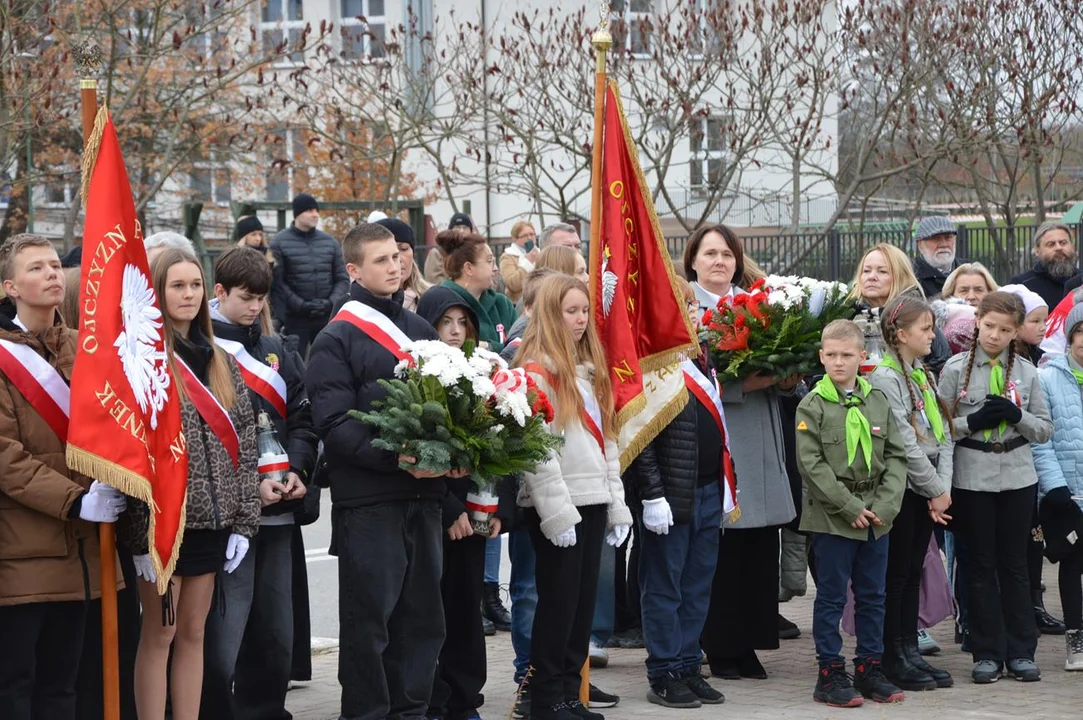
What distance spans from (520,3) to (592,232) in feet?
72.9

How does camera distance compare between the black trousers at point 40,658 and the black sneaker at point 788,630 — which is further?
the black sneaker at point 788,630

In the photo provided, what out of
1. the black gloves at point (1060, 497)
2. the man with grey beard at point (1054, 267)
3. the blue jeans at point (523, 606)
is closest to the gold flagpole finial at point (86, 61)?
the blue jeans at point (523, 606)

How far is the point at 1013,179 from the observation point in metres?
23.0

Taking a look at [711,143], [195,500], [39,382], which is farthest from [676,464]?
[711,143]

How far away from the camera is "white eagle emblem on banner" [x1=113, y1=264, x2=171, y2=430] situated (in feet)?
18.0

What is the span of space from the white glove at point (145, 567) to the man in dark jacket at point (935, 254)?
19.6ft

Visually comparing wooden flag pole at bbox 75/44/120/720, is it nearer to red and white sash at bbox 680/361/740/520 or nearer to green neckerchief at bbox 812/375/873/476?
red and white sash at bbox 680/361/740/520

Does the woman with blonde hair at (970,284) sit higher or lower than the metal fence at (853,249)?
lower

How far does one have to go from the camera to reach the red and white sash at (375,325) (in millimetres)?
6125

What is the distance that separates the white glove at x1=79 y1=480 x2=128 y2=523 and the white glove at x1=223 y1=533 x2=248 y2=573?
0.53m

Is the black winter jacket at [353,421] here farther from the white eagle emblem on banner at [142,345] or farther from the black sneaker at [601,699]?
the black sneaker at [601,699]

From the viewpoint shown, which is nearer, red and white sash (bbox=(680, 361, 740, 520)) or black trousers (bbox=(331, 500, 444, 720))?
black trousers (bbox=(331, 500, 444, 720))

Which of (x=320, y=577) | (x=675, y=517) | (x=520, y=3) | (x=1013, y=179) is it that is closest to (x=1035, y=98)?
(x=1013, y=179)

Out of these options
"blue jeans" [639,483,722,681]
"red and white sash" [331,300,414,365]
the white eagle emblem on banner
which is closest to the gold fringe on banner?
the white eagle emblem on banner
